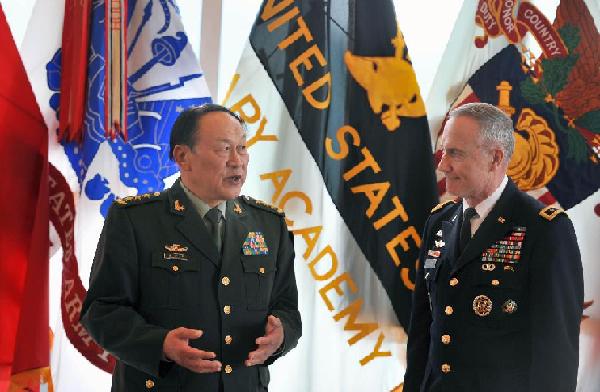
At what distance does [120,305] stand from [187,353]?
0.22 metres

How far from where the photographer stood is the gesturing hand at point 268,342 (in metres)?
1.64

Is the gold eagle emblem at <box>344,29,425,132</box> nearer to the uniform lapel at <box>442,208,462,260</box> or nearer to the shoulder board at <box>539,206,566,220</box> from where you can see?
the uniform lapel at <box>442,208,462,260</box>

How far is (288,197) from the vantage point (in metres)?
2.58

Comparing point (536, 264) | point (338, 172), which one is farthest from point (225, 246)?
point (338, 172)

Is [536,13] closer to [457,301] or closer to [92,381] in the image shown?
[457,301]

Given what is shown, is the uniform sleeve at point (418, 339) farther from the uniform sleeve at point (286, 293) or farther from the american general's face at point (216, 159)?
the american general's face at point (216, 159)

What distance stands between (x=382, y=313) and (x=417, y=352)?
674mm

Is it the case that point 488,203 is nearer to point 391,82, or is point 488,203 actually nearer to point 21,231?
point 391,82

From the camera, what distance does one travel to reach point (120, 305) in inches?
63.9

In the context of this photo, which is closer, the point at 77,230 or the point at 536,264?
the point at 536,264

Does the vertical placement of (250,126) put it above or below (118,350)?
above

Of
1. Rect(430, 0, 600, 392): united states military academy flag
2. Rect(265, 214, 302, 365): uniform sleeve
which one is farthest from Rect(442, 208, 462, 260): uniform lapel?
Rect(430, 0, 600, 392): united states military academy flag

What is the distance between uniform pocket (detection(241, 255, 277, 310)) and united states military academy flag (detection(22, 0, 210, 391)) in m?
0.89

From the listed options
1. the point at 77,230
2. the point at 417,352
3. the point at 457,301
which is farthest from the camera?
the point at 77,230
